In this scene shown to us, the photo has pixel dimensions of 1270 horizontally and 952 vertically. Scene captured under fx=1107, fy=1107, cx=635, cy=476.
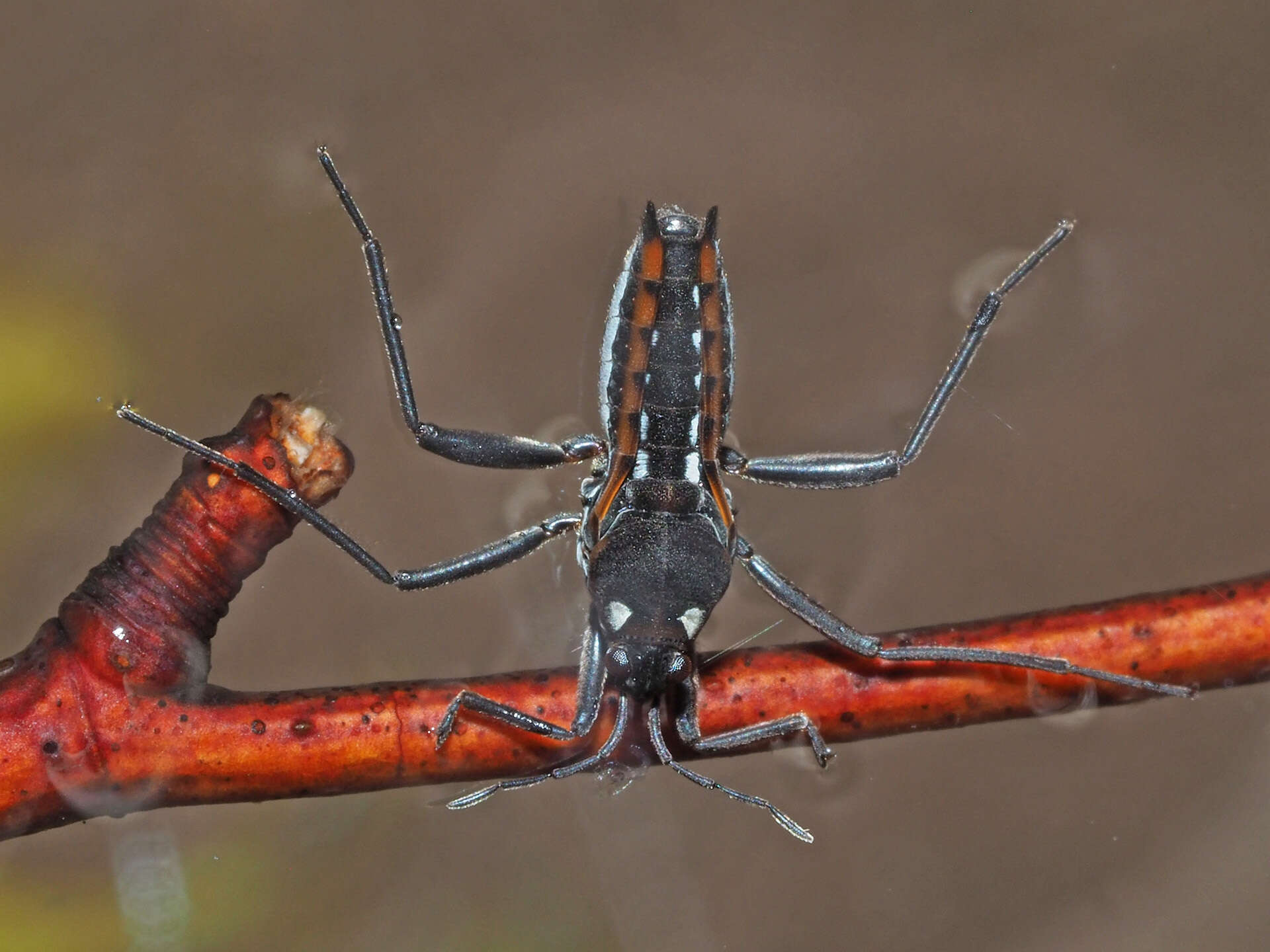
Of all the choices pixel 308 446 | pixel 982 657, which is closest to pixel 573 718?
pixel 308 446

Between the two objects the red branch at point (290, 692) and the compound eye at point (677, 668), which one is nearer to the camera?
the red branch at point (290, 692)

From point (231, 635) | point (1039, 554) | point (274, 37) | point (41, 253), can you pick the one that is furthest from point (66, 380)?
point (1039, 554)

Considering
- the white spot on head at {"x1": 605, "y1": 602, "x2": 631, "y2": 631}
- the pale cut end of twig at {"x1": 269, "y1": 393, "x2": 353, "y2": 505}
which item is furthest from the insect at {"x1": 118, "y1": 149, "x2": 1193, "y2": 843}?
the pale cut end of twig at {"x1": 269, "y1": 393, "x2": 353, "y2": 505}

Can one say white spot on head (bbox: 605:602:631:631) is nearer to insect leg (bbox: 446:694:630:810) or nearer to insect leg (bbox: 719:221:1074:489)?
insect leg (bbox: 446:694:630:810)

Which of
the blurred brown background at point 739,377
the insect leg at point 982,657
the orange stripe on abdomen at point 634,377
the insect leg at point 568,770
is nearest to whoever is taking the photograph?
the insect leg at point 982,657

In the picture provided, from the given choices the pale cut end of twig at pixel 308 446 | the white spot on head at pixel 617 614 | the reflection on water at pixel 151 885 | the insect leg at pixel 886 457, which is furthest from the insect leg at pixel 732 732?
the reflection on water at pixel 151 885

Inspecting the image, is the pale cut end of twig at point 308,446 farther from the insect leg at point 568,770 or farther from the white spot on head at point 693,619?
the white spot on head at point 693,619
